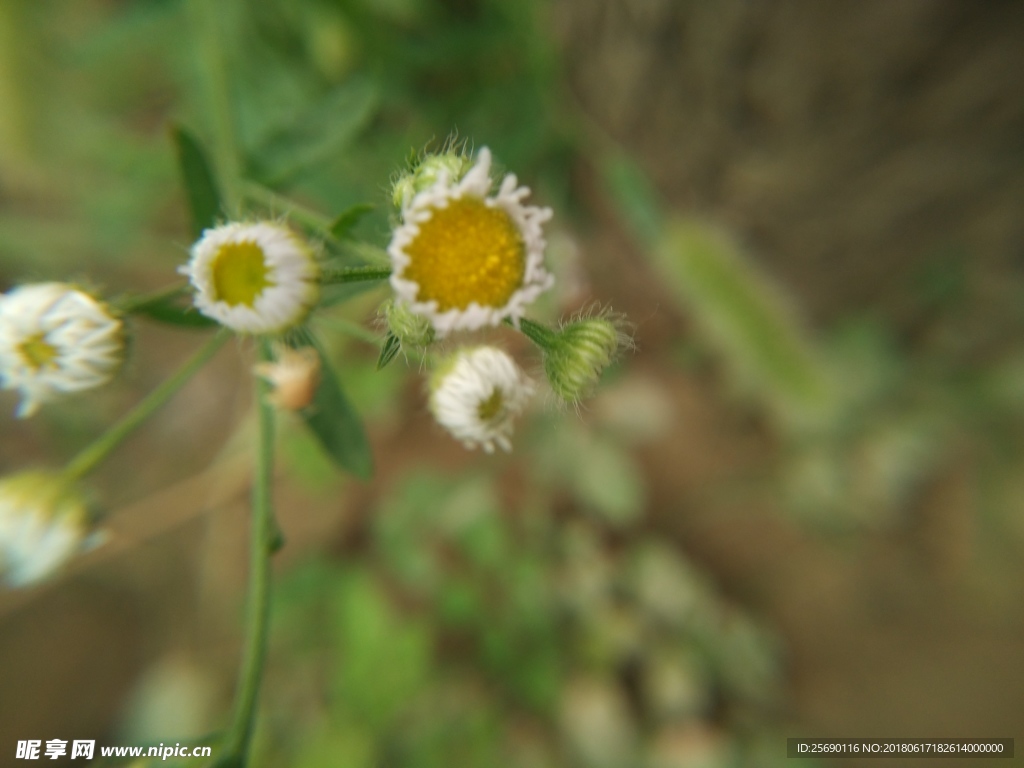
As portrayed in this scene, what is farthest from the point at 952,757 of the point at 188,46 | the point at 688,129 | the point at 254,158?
the point at 188,46

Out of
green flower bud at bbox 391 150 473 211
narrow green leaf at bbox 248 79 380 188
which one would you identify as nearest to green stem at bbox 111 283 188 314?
narrow green leaf at bbox 248 79 380 188

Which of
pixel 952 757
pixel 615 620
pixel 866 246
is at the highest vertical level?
pixel 866 246

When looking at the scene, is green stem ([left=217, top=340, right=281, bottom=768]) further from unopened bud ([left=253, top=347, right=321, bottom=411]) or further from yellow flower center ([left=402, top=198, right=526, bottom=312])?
yellow flower center ([left=402, top=198, right=526, bottom=312])

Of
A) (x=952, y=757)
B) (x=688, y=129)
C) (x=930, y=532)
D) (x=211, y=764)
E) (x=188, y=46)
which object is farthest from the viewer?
(x=930, y=532)

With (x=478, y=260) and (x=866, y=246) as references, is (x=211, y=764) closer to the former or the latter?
(x=478, y=260)

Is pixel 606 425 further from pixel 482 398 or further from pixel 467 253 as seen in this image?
pixel 467 253

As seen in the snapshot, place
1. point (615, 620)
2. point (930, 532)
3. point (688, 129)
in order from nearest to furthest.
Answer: point (688, 129) → point (615, 620) → point (930, 532)

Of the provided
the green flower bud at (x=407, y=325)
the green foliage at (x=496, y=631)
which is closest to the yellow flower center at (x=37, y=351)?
the green flower bud at (x=407, y=325)
